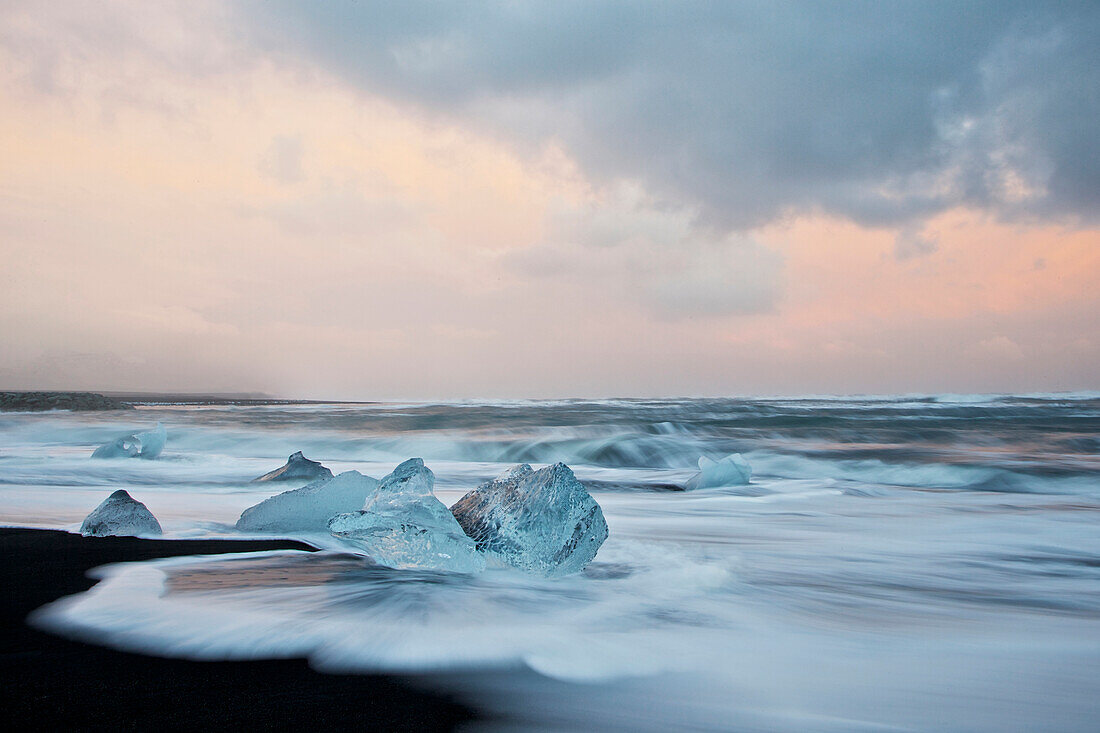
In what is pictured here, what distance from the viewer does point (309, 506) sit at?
3123 millimetres

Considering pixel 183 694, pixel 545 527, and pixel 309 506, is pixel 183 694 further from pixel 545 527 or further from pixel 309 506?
pixel 309 506

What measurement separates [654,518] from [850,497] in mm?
2532

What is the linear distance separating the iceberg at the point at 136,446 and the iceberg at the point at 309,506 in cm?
477

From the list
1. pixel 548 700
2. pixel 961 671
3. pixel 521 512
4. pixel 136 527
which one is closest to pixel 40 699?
pixel 548 700

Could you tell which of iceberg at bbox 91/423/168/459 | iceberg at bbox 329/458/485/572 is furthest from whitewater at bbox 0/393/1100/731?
iceberg at bbox 91/423/168/459

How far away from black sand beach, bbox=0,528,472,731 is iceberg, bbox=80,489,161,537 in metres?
1.33

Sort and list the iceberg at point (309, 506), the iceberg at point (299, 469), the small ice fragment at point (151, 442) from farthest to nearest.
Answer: the small ice fragment at point (151, 442) → the iceberg at point (299, 469) → the iceberg at point (309, 506)

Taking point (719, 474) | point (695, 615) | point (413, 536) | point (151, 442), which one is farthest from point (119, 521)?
point (151, 442)

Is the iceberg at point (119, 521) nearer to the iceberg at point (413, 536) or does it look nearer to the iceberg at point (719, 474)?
the iceberg at point (413, 536)

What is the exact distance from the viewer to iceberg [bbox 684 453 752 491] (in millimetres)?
5969

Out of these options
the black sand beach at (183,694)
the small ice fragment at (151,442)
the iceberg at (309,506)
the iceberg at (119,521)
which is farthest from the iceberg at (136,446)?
the black sand beach at (183,694)

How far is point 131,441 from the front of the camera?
7258mm

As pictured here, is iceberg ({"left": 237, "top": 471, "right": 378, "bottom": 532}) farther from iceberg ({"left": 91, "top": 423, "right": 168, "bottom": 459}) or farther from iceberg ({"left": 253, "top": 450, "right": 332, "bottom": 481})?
iceberg ({"left": 91, "top": 423, "right": 168, "bottom": 459})

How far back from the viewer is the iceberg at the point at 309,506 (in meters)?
3.11
